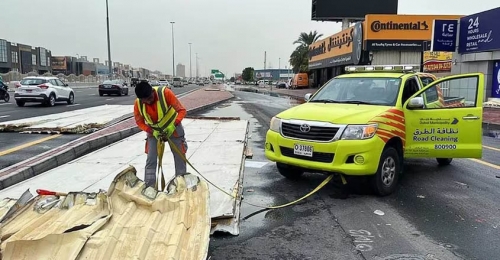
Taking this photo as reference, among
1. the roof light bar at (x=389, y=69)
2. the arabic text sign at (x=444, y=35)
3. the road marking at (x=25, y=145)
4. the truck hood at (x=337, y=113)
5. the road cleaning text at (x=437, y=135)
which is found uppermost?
the arabic text sign at (x=444, y=35)

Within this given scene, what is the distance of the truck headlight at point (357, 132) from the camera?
551 centimetres

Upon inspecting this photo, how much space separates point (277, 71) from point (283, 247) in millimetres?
154032

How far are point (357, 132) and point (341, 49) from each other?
1386 inches

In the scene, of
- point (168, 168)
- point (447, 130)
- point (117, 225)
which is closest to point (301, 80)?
point (447, 130)

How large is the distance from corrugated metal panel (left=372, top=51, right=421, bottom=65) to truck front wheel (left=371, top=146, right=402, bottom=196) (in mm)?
29195

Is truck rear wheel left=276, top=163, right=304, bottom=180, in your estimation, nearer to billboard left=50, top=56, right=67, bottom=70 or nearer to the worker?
the worker

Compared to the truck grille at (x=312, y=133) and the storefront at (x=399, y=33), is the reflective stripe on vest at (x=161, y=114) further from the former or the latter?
the storefront at (x=399, y=33)

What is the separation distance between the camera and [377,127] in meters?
5.61

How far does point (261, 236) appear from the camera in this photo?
4.49 meters

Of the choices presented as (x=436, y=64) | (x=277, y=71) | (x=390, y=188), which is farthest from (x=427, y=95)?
(x=277, y=71)

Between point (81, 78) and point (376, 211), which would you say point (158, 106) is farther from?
point (81, 78)

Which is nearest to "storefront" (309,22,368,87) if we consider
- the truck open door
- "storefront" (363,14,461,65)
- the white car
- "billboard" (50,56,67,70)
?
"storefront" (363,14,461,65)

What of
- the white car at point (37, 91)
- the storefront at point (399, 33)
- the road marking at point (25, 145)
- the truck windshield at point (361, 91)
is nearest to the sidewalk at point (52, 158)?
the road marking at point (25, 145)

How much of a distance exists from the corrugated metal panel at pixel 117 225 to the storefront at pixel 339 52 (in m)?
31.2
